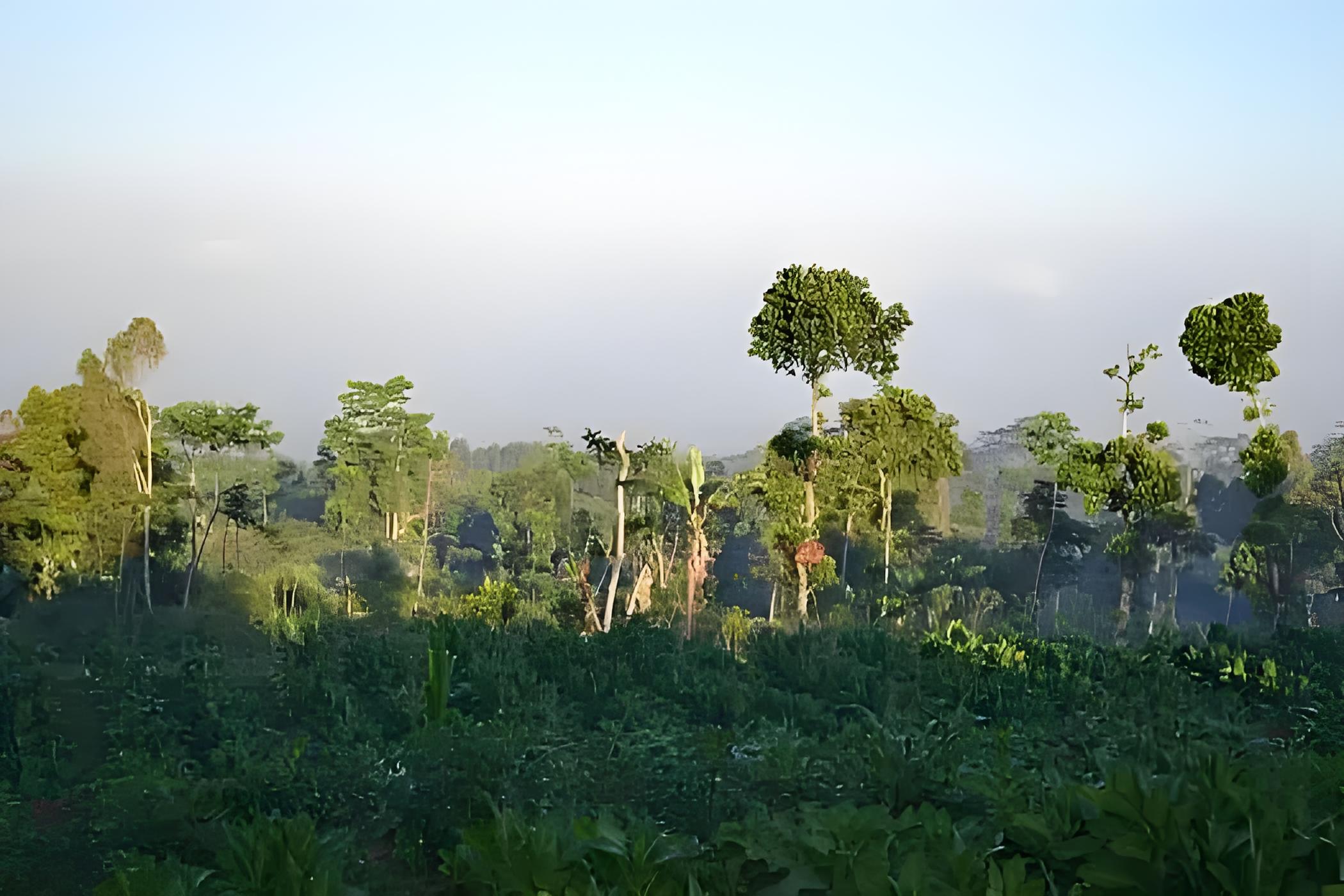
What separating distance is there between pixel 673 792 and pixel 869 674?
263cm

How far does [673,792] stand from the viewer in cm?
444

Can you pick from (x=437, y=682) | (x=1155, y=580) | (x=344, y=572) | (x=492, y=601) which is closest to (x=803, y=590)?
(x=492, y=601)

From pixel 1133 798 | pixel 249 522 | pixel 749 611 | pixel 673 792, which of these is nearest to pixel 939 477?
pixel 749 611

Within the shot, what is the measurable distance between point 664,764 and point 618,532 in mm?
4332

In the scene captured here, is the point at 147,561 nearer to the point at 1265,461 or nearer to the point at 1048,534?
the point at 1048,534

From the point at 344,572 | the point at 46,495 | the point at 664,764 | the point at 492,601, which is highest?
the point at 46,495

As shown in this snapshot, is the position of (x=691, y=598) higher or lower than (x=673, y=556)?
lower

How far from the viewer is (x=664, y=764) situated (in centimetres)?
487

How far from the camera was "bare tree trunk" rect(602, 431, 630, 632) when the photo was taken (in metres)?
9.02

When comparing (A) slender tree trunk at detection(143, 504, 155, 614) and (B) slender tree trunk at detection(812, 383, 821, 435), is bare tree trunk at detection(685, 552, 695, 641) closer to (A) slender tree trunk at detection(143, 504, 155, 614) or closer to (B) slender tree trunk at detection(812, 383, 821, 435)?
(B) slender tree trunk at detection(812, 383, 821, 435)

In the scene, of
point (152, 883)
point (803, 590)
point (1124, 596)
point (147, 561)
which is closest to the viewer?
point (152, 883)

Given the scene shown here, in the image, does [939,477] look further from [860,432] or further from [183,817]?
[183,817]

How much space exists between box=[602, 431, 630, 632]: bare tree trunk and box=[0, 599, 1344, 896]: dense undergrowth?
70 centimetres

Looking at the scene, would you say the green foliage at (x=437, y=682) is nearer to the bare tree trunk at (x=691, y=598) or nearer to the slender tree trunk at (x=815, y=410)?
the bare tree trunk at (x=691, y=598)
